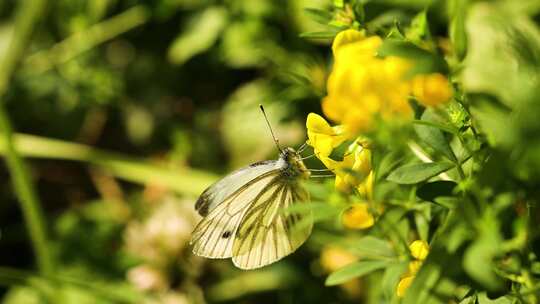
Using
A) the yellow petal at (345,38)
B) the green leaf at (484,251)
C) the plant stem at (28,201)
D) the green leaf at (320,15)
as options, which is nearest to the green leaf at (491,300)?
the green leaf at (484,251)

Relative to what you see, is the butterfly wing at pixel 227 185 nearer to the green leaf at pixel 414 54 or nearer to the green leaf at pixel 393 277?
the green leaf at pixel 393 277

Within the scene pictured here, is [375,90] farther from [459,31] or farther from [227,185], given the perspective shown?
[227,185]

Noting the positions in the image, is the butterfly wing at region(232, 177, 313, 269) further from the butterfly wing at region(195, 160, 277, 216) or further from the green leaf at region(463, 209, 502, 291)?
the green leaf at region(463, 209, 502, 291)

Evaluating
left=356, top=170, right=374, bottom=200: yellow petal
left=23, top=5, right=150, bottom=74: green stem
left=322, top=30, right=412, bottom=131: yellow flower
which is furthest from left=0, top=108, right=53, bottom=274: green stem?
left=322, top=30, right=412, bottom=131: yellow flower

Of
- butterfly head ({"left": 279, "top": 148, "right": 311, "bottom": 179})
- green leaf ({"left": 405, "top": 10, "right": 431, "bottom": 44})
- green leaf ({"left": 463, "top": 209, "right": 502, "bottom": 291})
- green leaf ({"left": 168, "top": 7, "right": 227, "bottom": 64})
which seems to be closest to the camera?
green leaf ({"left": 463, "top": 209, "right": 502, "bottom": 291})

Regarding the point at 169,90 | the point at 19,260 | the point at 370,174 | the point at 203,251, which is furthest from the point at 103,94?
the point at 370,174

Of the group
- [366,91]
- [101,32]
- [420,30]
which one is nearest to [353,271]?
[366,91]
